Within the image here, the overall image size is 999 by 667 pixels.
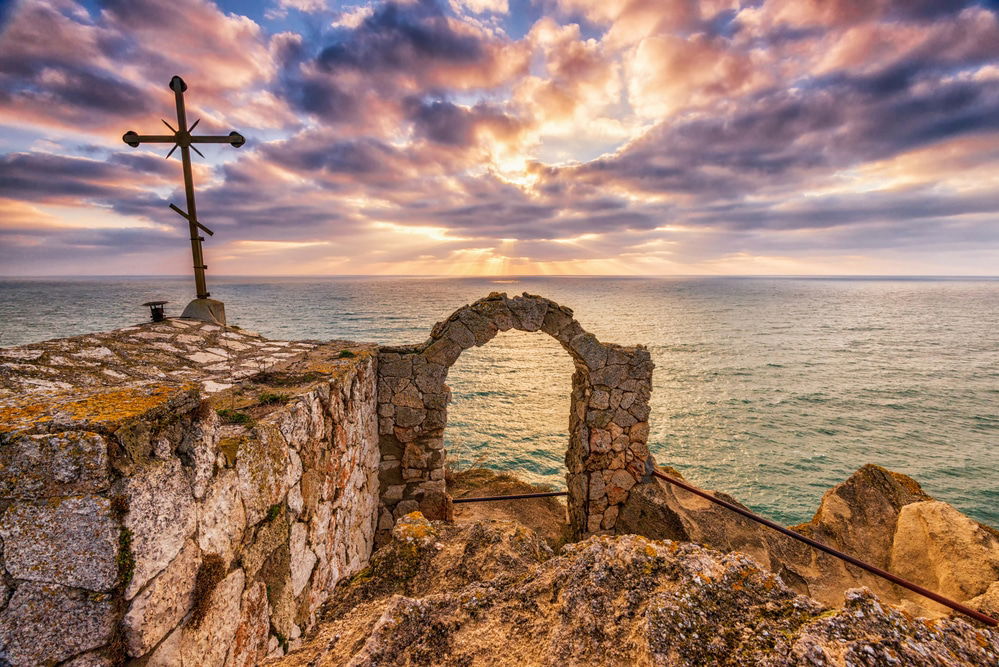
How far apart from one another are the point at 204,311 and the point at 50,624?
612 centimetres

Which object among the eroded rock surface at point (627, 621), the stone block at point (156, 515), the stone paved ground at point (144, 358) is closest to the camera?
the eroded rock surface at point (627, 621)

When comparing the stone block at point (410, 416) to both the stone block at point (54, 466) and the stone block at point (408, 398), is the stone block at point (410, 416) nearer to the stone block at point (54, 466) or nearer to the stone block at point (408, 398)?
the stone block at point (408, 398)

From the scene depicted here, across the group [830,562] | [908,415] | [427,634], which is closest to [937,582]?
[830,562]

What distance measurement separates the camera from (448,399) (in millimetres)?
8031

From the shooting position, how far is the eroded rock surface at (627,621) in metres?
1.40

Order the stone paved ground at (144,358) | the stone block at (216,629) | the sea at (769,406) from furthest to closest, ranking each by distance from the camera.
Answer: the sea at (769,406) → the stone paved ground at (144,358) → the stone block at (216,629)

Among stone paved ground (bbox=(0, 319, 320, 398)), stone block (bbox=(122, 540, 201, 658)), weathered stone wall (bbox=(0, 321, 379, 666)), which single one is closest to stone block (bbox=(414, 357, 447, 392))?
stone paved ground (bbox=(0, 319, 320, 398))

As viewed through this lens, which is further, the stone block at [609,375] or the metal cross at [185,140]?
the stone block at [609,375]

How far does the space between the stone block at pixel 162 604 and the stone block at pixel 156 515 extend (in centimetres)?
6

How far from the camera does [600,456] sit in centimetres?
835

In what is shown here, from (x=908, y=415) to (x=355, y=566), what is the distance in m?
30.9

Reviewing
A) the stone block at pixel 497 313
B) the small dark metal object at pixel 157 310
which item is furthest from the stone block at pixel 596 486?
the small dark metal object at pixel 157 310

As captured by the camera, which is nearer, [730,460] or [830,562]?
[830,562]

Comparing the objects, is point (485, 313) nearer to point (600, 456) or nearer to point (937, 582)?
point (600, 456)
